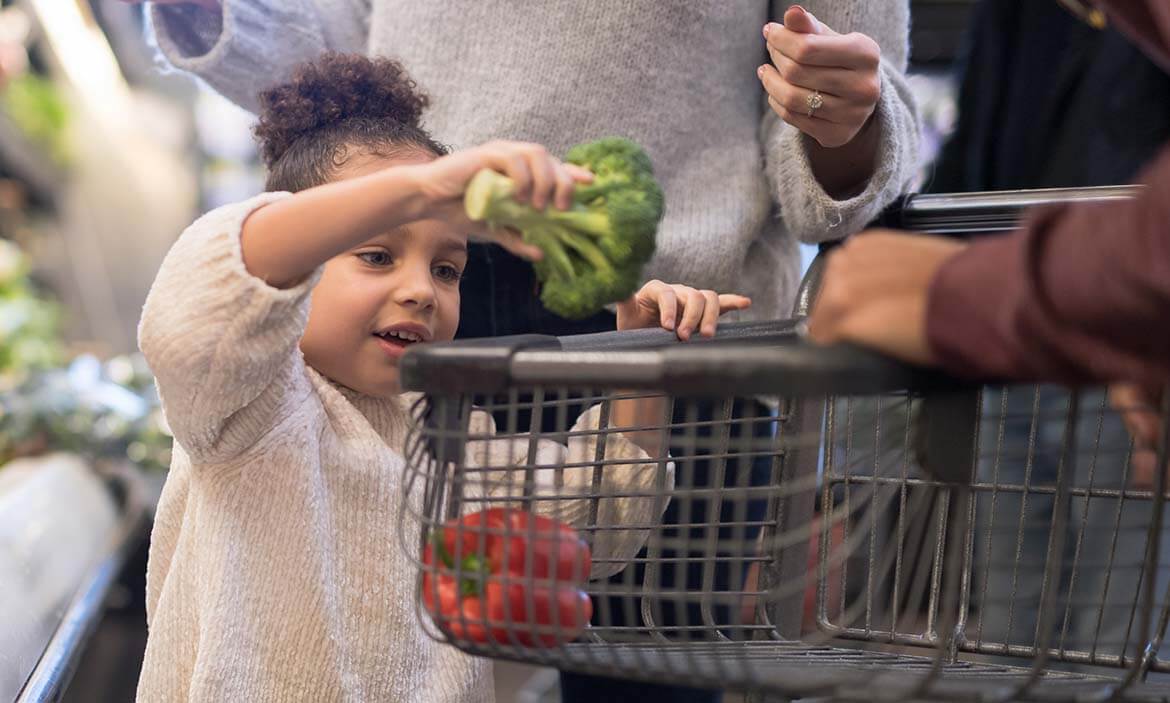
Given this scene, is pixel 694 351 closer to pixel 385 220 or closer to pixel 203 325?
pixel 385 220

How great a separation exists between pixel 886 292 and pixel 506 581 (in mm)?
333

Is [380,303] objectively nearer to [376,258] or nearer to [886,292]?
[376,258]

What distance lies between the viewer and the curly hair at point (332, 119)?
1.19m

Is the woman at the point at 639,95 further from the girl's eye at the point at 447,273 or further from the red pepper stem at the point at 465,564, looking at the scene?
the red pepper stem at the point at 465,564

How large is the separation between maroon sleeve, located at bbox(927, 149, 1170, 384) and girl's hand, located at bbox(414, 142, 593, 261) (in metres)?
0.28

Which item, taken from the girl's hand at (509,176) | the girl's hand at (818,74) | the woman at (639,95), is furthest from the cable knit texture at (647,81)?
the girl's hand at (509,176)

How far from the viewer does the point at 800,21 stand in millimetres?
1060

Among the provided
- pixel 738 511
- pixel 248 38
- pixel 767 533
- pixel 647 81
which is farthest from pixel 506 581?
pixel 248 38

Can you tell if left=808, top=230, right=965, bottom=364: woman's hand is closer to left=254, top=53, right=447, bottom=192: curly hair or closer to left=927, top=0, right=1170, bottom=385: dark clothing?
left=927, top=0, right=1170, bottom=385: dark clothing

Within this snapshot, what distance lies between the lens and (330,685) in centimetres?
110

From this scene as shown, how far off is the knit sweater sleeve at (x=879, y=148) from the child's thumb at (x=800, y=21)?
0.16 m

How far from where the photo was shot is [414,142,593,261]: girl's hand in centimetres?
82

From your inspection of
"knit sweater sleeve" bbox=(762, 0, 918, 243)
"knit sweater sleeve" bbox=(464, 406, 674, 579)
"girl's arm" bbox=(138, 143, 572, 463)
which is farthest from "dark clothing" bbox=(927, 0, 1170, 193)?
"girl's arm" bbox=(138, 143, 572, 463)

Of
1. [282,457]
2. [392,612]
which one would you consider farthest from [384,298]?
[392,612]
